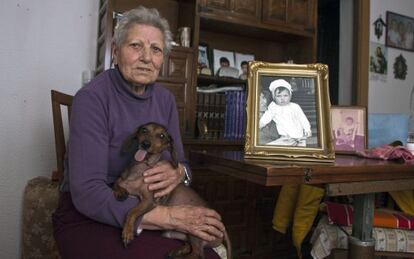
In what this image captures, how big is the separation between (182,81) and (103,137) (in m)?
1.11

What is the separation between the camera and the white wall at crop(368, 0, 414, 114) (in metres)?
3.10

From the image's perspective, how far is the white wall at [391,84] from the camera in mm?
3102

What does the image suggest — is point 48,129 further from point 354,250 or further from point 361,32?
point 361,32

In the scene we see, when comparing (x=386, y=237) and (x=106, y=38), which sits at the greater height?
(x=106, y=38)

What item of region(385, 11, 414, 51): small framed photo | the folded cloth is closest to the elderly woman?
the folded cloth

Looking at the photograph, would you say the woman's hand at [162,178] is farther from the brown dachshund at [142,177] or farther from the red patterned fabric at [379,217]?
the red patterned fabric at [379,217]

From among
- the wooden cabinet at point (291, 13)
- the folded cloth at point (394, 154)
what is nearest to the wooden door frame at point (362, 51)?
the wooden cabinet at point (291, 13)

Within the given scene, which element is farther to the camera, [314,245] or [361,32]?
[361,32]

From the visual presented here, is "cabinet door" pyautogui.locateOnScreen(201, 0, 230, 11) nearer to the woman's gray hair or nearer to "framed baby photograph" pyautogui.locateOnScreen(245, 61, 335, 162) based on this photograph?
the woman's gray hair

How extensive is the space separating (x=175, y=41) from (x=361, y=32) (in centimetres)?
174

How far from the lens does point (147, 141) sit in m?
1.08

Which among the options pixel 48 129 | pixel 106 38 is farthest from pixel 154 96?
pixel 48 129

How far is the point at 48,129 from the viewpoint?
7.18 feet

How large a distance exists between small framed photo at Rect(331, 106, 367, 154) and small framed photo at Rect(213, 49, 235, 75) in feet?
3.93
